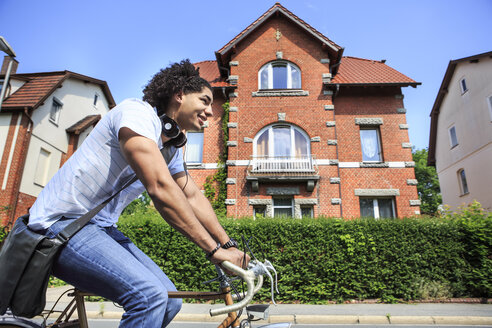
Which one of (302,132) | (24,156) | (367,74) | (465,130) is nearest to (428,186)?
(465,130)

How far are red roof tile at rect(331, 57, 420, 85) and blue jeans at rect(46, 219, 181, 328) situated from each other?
15.6 m

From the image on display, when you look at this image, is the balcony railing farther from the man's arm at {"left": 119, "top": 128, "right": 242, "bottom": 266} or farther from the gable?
the man's arm at {"left": 119, "top": 128, "right": 242, "bottom": 266}

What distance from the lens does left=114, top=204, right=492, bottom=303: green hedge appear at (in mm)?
8328

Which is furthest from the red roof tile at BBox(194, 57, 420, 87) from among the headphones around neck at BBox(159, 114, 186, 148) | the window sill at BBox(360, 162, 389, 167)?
the headphones around neck at BBox(159, 114, 186, 148)

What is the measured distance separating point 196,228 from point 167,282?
2.27 feet

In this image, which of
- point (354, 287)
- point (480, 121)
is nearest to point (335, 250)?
point (354, 287)

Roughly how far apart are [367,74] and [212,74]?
29.0ft

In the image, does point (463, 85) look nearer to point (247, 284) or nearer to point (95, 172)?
point (247, 284)

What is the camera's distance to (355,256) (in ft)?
27.9

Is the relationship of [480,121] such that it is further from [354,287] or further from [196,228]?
[196,228]

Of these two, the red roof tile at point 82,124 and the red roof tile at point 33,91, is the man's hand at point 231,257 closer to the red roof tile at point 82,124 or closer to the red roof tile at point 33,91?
the red roof tile at point 33,91

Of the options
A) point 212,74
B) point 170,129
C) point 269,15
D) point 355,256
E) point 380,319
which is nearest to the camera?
point 170,129

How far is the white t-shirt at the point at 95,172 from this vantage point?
1.60 metres

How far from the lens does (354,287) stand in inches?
327
